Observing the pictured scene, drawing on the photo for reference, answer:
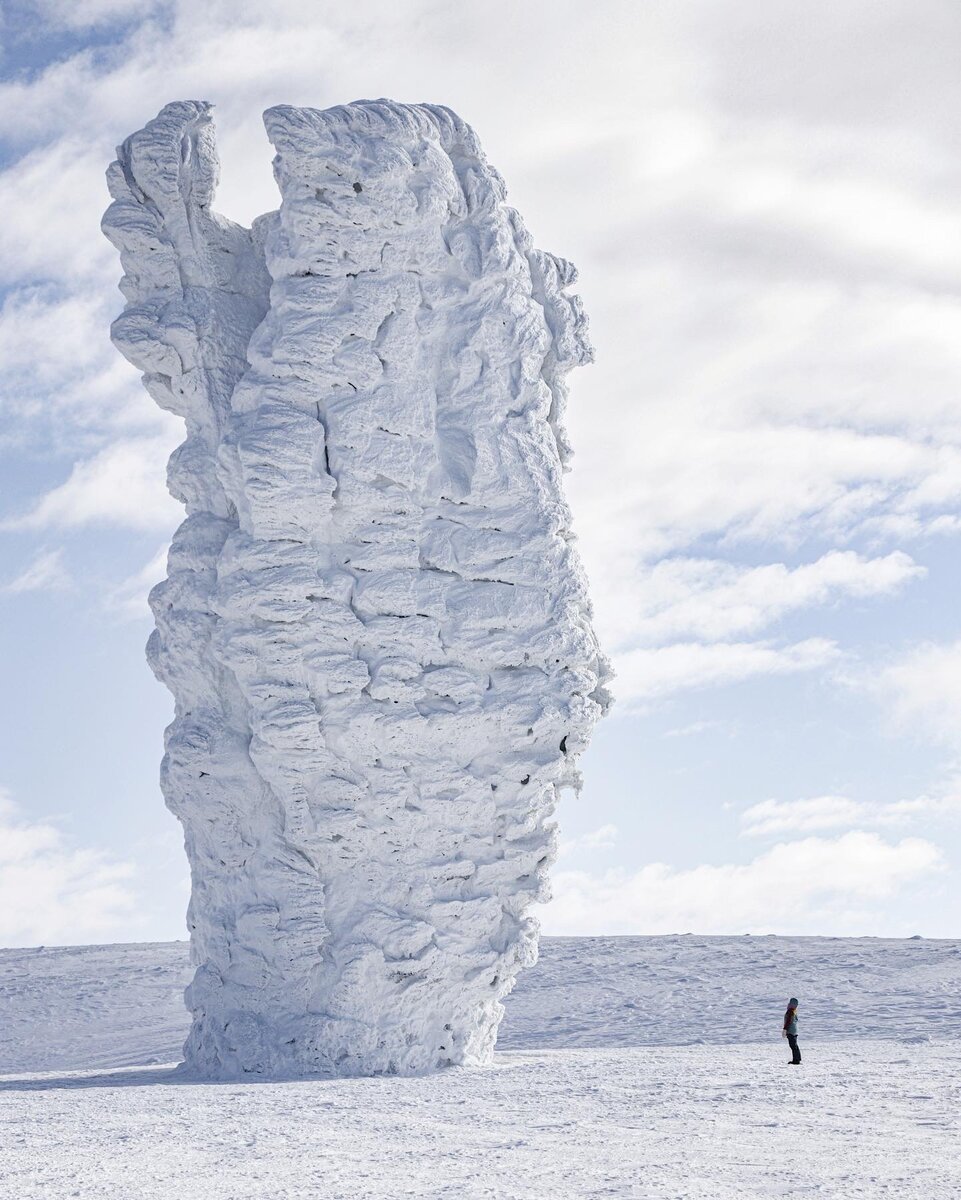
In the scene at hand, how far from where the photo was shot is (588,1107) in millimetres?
11086

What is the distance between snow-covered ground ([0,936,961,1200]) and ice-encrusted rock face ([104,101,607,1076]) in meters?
1.06

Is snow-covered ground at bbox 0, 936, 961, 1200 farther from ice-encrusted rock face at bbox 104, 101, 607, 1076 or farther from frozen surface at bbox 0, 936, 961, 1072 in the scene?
ice-encrusted rock face at bbox 104, 101, 607, 1076

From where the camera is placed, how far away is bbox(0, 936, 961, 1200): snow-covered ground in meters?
8.33

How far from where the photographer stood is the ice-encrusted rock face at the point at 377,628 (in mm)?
13594

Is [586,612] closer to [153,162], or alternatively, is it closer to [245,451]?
[245,451]

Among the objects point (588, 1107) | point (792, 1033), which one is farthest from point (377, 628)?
point (792, 1033)

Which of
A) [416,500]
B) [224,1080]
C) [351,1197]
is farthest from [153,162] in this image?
[351,1197]

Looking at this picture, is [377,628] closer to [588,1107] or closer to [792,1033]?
[588,1107]

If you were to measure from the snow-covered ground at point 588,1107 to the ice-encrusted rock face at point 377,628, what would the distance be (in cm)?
106

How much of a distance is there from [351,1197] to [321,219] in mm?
8918

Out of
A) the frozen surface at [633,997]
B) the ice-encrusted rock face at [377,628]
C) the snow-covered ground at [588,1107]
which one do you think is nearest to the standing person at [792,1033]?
the snow-covered ground at [588,1107]

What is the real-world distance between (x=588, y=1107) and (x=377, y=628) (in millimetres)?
4629

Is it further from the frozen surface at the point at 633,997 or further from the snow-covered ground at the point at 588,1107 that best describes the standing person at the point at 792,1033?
the frozen surface at the point at 633,997

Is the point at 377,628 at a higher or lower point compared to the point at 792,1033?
higher
